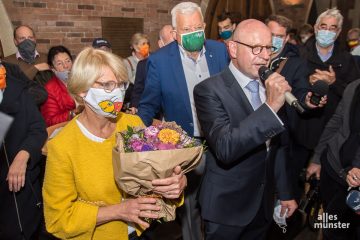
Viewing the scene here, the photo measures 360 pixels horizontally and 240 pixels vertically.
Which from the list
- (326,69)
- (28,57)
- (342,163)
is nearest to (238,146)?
(342,163)

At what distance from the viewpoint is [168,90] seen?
321cm

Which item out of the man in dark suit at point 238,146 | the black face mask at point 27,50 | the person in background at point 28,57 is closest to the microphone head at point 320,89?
the man in dark suit at point 238,146

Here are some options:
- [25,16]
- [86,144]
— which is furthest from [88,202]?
[25,16]

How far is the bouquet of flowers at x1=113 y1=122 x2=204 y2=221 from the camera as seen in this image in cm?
160

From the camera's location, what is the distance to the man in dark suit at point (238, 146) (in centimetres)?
201

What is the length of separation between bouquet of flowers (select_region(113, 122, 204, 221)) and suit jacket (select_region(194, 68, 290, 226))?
0.31 metres

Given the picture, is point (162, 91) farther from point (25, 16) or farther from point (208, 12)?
point (208, 12)

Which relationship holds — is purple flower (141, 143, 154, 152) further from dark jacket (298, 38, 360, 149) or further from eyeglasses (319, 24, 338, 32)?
eyeglasses (319, 24, 338, 32)

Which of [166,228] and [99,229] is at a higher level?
[99,229]

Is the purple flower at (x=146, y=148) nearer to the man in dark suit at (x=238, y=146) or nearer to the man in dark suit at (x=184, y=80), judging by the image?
the man in dark suit at (x=238, y=146)

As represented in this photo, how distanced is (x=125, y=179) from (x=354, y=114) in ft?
6.46

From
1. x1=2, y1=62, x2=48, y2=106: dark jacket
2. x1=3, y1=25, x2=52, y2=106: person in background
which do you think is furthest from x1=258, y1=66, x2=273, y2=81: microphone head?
x1=3, y1=25, x2=52, y2=106: person in background

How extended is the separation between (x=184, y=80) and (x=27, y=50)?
8.32 feet

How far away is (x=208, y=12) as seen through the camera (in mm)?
8398
